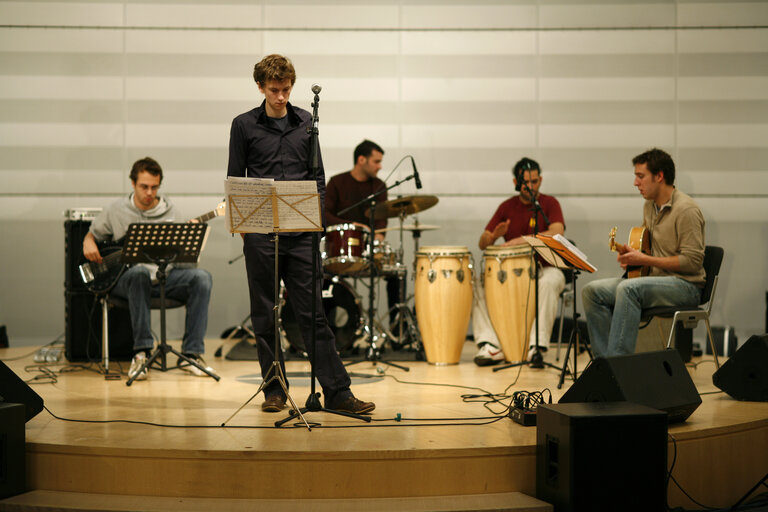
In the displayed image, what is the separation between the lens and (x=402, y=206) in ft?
17.2

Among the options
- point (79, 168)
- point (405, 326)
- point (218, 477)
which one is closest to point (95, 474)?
point (218, 477)

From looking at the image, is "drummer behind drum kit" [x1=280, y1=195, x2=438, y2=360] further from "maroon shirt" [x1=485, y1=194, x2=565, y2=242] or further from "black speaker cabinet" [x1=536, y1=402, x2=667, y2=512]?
"black speaker cabinet" [x1=536, y1=402, x2=667, y2=512]

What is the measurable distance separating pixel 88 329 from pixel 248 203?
2.81 meters

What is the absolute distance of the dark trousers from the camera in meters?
3.44

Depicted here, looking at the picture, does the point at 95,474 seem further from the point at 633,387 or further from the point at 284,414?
the point at 633,387

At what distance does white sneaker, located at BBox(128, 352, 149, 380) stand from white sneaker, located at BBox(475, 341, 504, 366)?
2.24 meters

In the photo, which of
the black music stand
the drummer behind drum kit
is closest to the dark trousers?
the black music stand

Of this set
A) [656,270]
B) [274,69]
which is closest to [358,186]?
[656,270]

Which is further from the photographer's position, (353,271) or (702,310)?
(353,271)

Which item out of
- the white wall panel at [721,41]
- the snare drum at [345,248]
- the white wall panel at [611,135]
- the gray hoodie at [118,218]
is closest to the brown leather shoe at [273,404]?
the snare drum at [345,248]

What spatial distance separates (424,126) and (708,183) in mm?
2622

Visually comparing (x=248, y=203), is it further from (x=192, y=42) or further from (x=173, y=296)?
(x=192, y=42)

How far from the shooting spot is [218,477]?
2.75m

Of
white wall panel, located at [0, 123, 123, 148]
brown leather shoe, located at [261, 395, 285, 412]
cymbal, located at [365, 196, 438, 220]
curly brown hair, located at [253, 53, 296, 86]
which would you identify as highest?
white wall panel, located at [0, 123, 123, 148]
